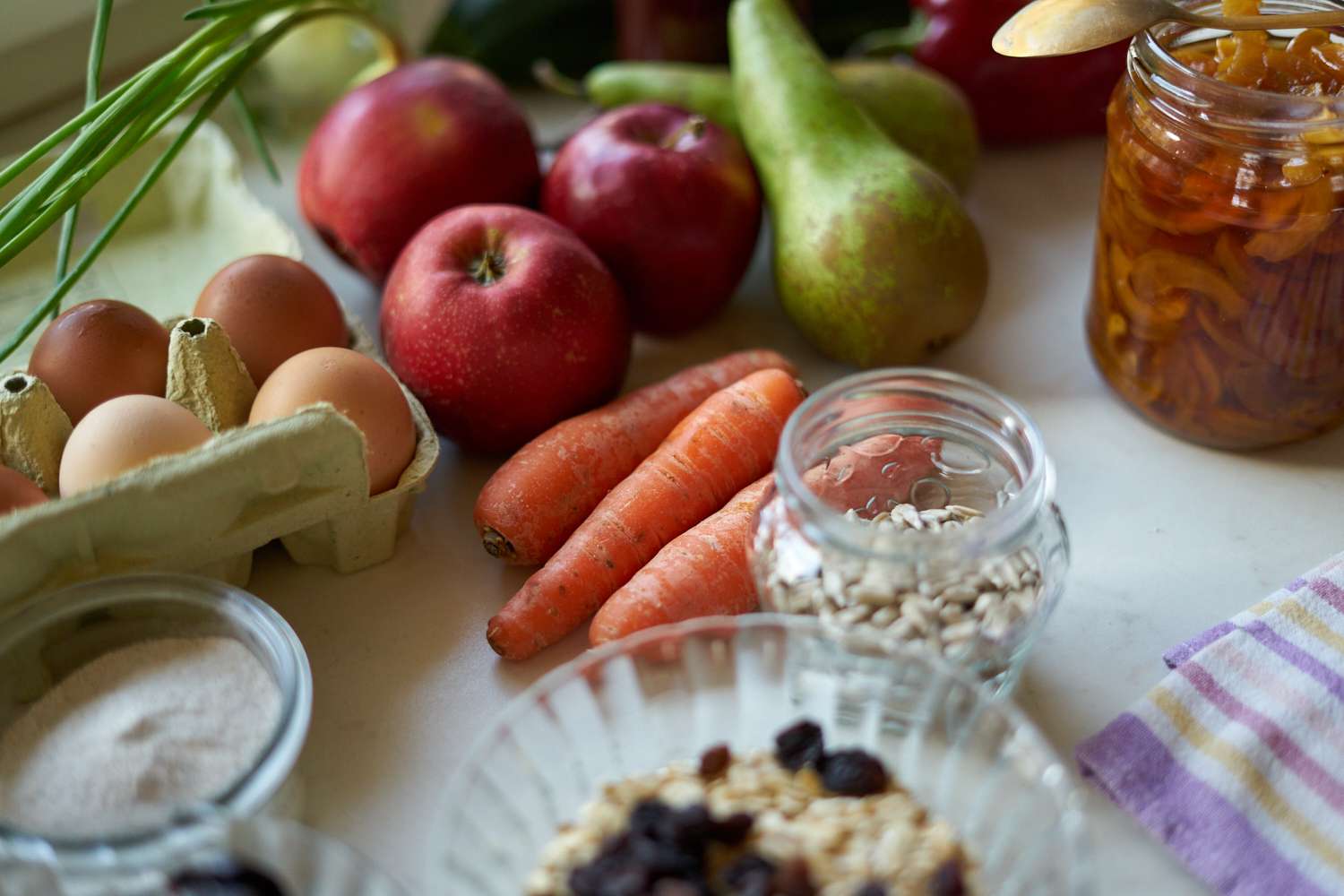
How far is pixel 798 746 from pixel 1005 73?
79 cm

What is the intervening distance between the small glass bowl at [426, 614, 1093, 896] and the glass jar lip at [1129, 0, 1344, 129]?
0.39 metres

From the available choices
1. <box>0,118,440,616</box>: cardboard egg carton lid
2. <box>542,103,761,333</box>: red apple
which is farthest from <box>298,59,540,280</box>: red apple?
<box>0,118,440,616</box>: cardboard egg carton lid

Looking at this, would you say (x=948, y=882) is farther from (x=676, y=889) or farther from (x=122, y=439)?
(x=122, y=439)

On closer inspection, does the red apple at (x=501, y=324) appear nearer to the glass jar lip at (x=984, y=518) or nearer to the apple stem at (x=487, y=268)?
the apple stem at (x=487, y=268)

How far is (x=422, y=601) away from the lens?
862 mm

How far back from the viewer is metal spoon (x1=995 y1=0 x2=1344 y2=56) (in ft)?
2.60

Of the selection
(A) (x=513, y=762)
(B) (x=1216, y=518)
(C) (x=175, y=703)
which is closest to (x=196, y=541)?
(C) (x=175, y=703)

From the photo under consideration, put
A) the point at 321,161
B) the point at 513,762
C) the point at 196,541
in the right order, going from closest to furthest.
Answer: the point at 513,762, the point at 196,541, the point at 321,161

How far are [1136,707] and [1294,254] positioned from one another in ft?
1.02

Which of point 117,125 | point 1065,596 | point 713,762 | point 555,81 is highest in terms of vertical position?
point 117,125

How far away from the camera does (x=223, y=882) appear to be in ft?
1.92

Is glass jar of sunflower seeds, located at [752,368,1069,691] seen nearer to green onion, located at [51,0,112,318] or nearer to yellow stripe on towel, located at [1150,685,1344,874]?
yellow stripe on towel, located at [1150,685,1344,874]

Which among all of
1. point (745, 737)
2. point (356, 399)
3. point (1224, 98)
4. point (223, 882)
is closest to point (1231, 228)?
point (1224, 98)

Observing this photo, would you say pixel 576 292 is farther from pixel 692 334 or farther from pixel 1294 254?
pixel 1294 254
